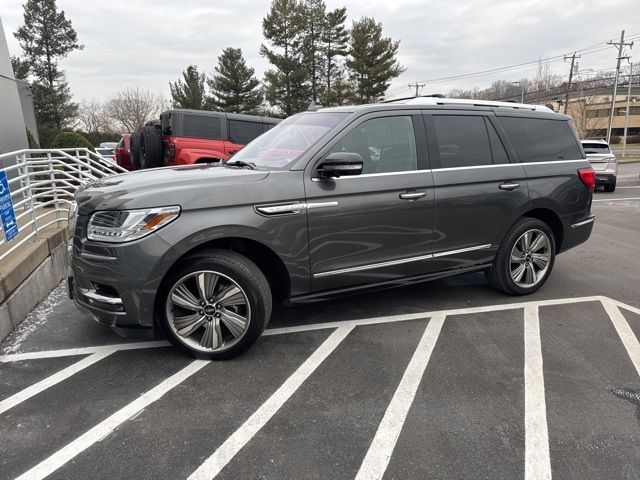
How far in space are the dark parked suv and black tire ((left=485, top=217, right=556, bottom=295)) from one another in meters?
0.01

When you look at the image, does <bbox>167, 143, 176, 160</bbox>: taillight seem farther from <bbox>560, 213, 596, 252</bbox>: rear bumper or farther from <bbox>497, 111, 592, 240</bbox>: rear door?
<bbox>560, 213, 596, 252</bbox>: rear bumper

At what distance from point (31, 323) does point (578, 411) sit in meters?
4.30

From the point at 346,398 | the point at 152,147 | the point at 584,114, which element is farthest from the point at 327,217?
the point at 584,114

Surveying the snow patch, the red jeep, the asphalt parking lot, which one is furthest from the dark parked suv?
the red jeep

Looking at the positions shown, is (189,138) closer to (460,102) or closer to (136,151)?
(136,151)

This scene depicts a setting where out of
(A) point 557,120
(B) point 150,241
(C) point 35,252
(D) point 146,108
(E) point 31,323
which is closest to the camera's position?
(B) point 150,241

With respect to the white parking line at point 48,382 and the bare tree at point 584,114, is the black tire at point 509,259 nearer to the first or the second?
the white parking line at point 48,382

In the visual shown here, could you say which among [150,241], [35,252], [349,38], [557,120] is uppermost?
[349,38]

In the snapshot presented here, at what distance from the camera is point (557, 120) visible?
4.91 m

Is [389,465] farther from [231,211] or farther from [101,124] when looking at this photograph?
[101,124]

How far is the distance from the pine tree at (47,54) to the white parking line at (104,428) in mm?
39663

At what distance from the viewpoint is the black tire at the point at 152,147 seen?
32.3 feet

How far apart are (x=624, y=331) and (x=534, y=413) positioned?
176 cm

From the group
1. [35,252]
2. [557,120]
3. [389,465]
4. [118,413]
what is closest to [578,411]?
[389,465]
